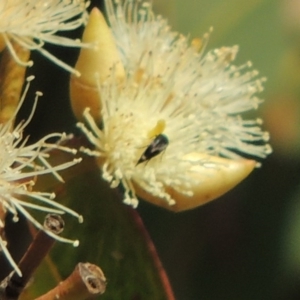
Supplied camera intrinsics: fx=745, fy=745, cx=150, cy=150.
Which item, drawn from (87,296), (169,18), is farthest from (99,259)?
(169,18)

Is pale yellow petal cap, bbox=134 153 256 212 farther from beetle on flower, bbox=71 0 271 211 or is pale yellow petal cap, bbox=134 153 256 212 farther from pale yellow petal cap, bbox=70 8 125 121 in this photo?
pale yellow petal cap, bbox=70 8 125 121

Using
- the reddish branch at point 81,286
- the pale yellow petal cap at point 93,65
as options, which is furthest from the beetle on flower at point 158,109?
the reddish branch at point 81,286

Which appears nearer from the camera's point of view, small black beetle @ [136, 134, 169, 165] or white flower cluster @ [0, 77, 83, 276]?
white flower cluster @ [0, 77, 83, 276]

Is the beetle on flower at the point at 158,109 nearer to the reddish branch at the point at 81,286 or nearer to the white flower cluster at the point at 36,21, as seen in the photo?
the white flower cluster at the point at 36,21

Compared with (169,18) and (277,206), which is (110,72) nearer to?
(169,18)

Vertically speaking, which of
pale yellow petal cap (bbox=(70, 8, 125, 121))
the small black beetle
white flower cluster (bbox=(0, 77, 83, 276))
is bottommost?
the small black beetle

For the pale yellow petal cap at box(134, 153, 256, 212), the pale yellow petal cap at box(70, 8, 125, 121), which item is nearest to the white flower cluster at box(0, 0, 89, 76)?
the pale yellow petal cap at box(70, 8, 125, 121)
